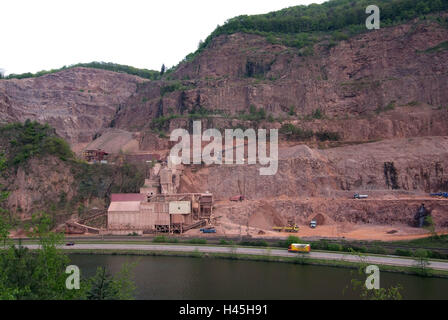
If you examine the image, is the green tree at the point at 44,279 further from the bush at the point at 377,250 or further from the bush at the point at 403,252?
the bush at the point at 403,252

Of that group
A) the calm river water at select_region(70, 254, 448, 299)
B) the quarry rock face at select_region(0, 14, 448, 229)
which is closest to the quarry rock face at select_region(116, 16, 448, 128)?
the quarry rock face at select_region(0, 14, 448, 229)

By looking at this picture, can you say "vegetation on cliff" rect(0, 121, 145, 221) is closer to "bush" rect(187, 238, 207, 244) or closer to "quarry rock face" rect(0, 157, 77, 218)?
"quarry rock face" rect(0, 157, 77, 218)

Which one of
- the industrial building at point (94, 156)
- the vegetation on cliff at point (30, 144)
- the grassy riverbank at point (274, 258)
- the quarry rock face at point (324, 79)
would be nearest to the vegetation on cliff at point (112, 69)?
the quarry rock face at point (324, 79)

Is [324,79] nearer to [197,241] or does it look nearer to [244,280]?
[197,241]

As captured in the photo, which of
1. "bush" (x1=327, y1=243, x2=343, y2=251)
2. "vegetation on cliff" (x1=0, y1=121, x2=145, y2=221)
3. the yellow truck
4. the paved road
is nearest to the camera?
the paved road

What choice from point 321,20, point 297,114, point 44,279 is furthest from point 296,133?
point 44,279

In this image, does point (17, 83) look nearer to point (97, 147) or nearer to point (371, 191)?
point (97, 147)
